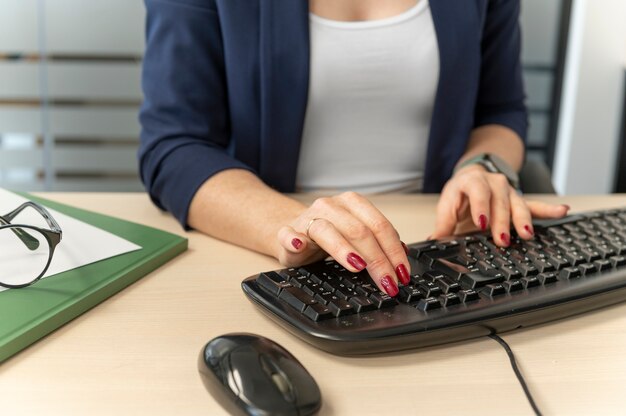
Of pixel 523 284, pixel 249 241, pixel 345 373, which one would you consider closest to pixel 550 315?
pixel 523 284

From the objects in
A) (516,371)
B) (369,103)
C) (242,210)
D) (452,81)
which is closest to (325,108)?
(369,103)

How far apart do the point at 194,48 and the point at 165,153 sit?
155 mm

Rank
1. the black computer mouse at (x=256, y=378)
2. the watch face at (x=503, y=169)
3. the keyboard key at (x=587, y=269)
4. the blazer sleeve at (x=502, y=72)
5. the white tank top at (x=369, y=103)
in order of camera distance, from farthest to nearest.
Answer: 1. the blazer sleeve at (x=502, y=72)
2. the white tank top at (x=369, y=103)
3. the watch face at (x=503, y=169)
4. the keyboard key at (x=587, y=269)
5. the black computer mouse at (x=256, y=378)

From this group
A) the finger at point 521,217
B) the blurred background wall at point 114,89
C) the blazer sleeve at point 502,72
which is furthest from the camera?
the blurred background wall at point 114,89

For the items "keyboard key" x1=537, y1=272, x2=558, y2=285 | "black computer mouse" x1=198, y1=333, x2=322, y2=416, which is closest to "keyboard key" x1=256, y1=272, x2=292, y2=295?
"black computer mouse" x1=198, y1=333, x2=322, y2=416

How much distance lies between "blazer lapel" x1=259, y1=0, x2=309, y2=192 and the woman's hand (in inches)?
11.0

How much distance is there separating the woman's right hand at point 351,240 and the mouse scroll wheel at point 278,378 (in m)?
0.15

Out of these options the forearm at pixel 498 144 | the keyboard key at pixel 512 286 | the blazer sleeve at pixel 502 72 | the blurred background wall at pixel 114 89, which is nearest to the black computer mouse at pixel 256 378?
the keyboard key at pixel 512 286

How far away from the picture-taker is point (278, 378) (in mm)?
473

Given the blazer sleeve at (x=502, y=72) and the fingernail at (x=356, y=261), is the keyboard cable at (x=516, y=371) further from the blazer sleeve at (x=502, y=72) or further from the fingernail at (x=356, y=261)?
the blazer sleeve at (x=502, y=72)

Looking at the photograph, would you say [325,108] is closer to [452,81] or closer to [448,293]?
[452,81]

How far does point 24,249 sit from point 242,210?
24 centimetres

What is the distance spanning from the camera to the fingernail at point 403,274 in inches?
24.7

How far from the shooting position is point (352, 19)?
3.56 ft
